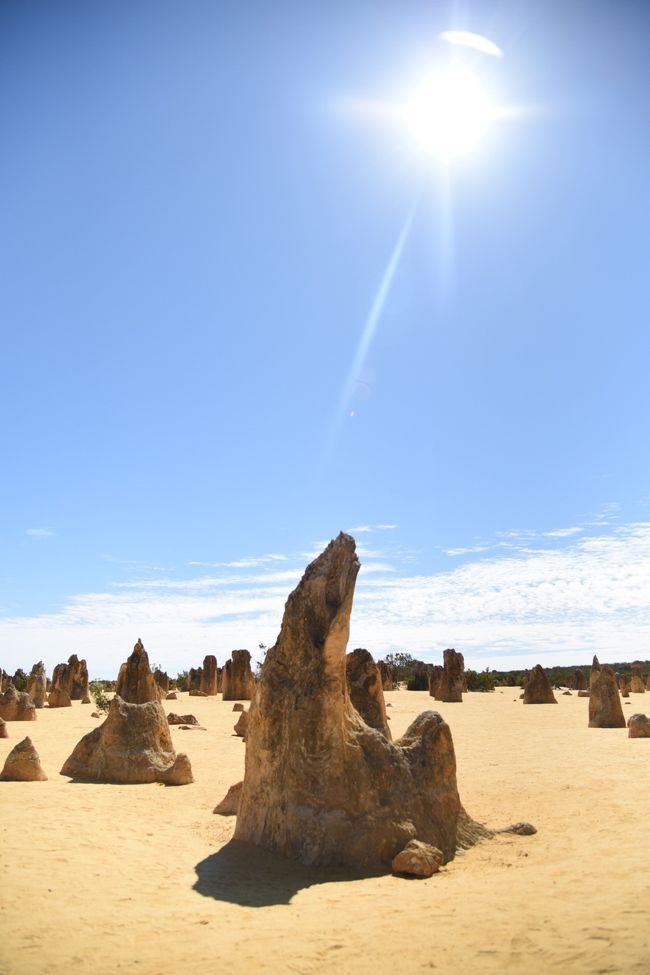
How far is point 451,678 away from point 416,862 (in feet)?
91.5

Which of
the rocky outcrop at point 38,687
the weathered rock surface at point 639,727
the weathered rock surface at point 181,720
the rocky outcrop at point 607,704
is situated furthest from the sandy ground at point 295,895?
the rocky outcrop at point 38,687

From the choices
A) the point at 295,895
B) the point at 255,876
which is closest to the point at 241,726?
the point at 255,876

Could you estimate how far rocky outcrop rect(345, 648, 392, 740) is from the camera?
994 cm

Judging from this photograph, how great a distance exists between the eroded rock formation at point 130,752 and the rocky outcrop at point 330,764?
4.95 m

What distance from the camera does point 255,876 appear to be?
24.7 feet

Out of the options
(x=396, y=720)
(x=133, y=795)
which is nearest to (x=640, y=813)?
(x=133, y=795)

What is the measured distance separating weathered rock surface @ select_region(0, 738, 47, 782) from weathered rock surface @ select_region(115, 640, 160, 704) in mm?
4054

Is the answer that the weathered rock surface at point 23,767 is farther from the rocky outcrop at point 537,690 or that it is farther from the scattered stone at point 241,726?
the rocky outcrop at point 537,690

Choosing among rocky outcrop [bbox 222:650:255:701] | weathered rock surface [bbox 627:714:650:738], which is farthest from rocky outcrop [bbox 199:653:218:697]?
weathered rock surface [bbox 627:714:650:738]

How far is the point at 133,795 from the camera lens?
11.9 meters

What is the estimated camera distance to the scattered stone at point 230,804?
10664mm

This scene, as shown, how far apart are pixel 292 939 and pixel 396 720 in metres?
18.9

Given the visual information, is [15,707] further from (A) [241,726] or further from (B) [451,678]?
(B) [451,678]

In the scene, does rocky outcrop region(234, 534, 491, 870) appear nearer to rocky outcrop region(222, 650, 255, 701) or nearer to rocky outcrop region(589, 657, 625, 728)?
Result: rocky outcrop region(589, 657, 625, 728)
